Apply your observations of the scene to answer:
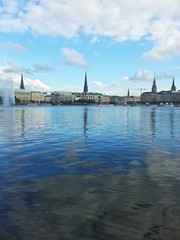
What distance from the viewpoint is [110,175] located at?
15141mm

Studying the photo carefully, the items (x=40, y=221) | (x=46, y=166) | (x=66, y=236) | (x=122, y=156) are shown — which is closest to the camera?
(x=66, y=236)

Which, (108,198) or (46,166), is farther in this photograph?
(46,166)

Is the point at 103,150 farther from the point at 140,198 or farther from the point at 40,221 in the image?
the point at 40,221

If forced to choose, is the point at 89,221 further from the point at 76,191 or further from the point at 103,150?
the point at 103,150

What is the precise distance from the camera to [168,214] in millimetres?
Result: 10328

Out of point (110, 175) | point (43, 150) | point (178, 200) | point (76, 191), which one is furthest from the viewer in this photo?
point (43, 150)

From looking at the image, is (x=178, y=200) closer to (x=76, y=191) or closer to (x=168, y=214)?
(x=168, y=214)

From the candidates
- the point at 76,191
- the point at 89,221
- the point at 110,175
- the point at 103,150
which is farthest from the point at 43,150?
the point at 89,221

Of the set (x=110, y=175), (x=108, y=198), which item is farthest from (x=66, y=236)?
(x=110, y=175)

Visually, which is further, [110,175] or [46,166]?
[46,166]

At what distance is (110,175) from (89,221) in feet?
17.8

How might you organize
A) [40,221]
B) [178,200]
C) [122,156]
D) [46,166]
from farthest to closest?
[122,156]
[46,166]
[178,200]
[40,221]

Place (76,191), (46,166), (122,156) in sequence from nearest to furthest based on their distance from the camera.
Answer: (76,191) → (46,166) → (122,156)

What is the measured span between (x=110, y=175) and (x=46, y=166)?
3.58 m
